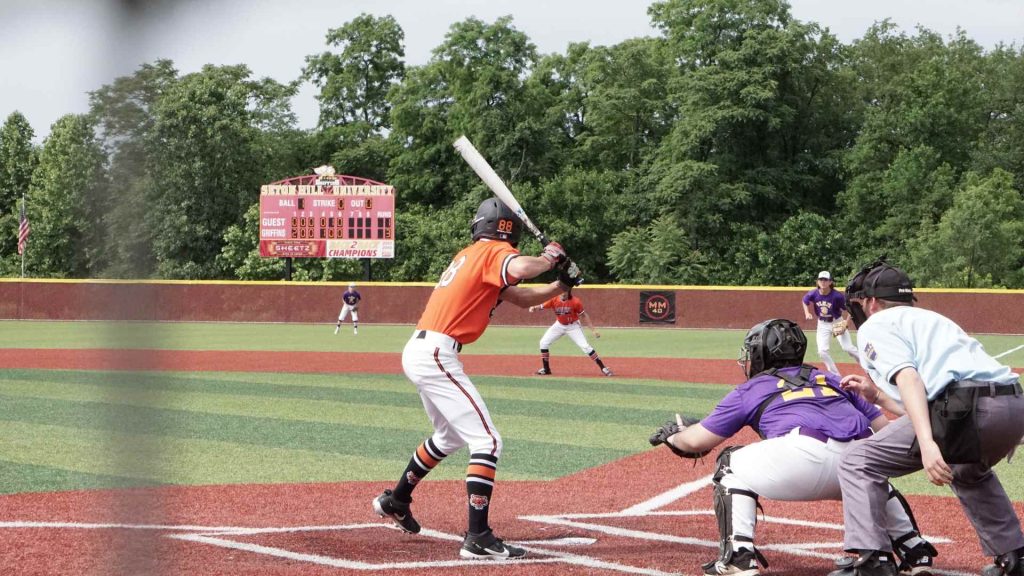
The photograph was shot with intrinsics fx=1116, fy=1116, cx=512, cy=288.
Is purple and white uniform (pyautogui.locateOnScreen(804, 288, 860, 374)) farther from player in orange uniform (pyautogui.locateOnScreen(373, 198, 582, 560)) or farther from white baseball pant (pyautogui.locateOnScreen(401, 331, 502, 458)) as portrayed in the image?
white baseball pant (pyautogui.locateOnScreen(401, 331, 502, 458))

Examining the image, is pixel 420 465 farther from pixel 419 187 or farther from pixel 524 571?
pixel 419 187

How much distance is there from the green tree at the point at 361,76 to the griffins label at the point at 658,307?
103 feet

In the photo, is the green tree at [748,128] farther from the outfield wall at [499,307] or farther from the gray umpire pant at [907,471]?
the gray umpire pant at [907,471]

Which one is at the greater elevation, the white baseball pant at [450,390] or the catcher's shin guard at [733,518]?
the white baseball pant at [450,390]

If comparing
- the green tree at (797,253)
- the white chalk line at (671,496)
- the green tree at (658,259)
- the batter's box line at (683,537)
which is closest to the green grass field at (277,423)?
the white chalk line at (671,496)

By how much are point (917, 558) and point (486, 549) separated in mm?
2176

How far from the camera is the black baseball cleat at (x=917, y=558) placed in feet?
17.9

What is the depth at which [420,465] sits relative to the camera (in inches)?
257

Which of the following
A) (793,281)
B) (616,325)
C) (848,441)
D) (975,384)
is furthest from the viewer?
(793,281)

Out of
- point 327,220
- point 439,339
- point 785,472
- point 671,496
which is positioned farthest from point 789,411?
point 327,220

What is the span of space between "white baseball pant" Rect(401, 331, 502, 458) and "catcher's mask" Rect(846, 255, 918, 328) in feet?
6.97

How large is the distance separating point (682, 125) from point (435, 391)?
49490 millimetres

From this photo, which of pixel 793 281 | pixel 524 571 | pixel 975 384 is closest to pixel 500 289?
pixel 524 571

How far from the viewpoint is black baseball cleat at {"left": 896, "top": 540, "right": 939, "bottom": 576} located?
17.9 ft
